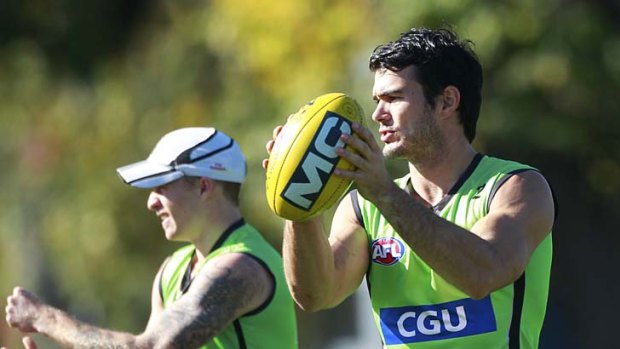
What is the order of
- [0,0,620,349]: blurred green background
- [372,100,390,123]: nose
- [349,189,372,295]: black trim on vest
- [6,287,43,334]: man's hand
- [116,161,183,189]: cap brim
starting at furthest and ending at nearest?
1. [0,0,620,349]: blurred green background
2. [116,161,183,189]: cap brim
3. [6,287,43,334]: man's hand
4. [349,189,372,295]: black trim on vest
5. [372,100,390,123]: nose

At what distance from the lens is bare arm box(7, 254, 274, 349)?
22.1 feet

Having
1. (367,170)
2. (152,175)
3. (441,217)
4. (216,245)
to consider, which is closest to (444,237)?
(441,217)

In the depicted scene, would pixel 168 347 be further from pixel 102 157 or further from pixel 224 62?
pixel 102 157

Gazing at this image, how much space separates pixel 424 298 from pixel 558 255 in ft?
31.0

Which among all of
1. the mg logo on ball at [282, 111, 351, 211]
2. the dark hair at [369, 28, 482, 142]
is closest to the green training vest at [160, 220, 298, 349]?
the dark hair at [369, 28, 482, 142]

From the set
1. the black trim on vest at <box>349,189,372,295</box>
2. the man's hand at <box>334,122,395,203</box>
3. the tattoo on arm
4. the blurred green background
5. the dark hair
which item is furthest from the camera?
the blurred green background

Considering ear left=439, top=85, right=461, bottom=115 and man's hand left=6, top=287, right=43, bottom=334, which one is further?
man's hand left=6, top=287, right=43, bottom=334

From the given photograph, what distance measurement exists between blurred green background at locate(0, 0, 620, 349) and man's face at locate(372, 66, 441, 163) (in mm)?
6757

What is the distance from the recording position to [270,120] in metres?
15.0

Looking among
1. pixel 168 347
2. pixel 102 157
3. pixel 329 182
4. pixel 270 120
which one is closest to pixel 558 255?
pixel 270 120

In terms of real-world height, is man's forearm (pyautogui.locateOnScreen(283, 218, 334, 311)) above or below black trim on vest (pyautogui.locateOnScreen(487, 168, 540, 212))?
below

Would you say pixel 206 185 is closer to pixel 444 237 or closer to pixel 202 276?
pixel 202 276

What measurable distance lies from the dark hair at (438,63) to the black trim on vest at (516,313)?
667 mm

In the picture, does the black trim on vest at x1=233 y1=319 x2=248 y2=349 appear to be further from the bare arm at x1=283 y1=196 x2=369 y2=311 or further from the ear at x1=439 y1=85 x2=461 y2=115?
the ear at x1=439 y1=85 x2=461 y2=115
